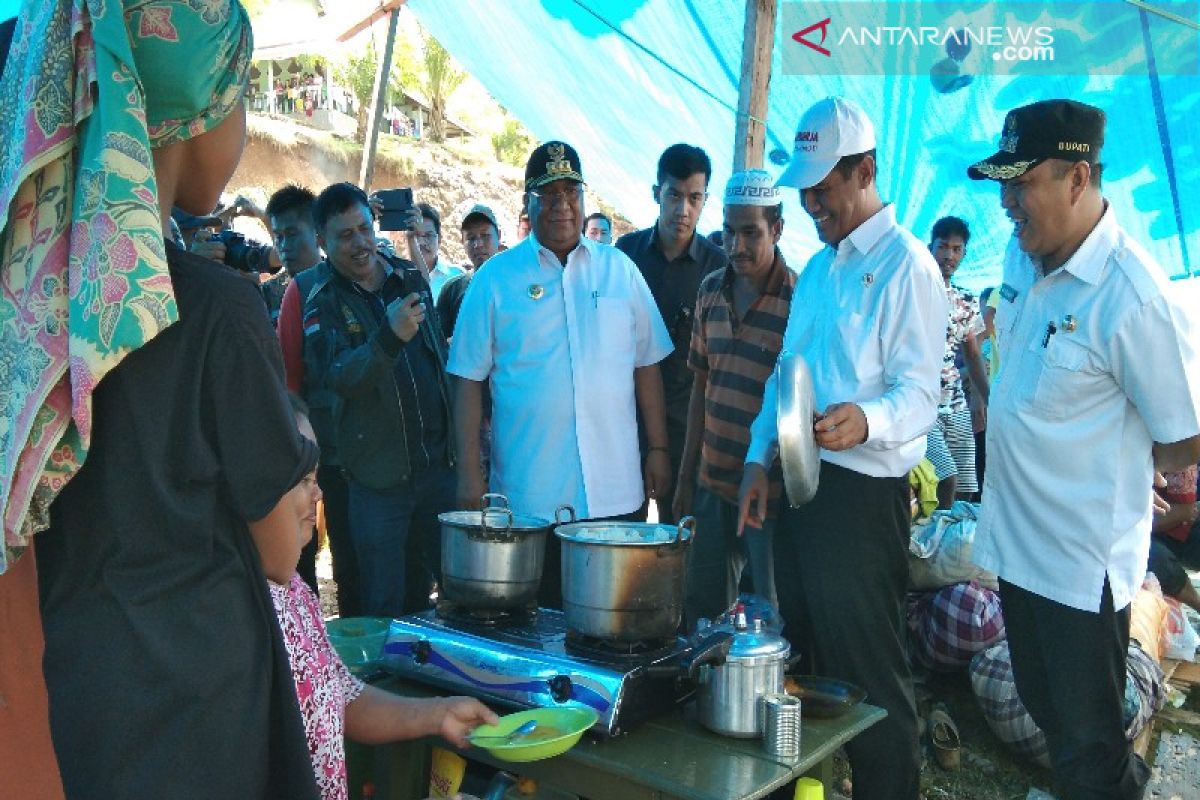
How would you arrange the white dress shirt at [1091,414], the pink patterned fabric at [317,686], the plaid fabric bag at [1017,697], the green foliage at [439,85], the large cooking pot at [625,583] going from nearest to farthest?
the pink patterned fabric at [317,686] < the large cooking pot at [625,583] < the white dress shirt at [1091,414] < the plaid fabric bag at [1017,697] < the green foliage at [439,85]

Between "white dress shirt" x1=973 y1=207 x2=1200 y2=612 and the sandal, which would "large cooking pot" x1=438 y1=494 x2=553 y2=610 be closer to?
"white dress shirt" x1=973 y1=207 x2=1200 y2=612

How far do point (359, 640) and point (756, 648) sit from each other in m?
1.09

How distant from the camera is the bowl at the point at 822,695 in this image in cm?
206

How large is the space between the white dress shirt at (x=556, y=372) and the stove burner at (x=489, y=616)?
913 mm

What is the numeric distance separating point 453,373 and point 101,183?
2.21 metres

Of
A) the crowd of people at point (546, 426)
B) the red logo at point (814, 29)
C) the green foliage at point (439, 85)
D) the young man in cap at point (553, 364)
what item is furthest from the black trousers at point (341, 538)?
the green foliage at point (439, 85)

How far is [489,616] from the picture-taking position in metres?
2.28

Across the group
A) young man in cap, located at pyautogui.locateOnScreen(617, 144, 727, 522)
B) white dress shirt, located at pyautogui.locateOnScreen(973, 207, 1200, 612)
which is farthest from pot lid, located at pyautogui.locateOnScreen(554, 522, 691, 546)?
young man in cap, located at pyautogui.locateOnScreen(617, 144, 727, 522)

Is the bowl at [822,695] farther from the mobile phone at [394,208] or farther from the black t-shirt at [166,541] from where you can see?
the mobile phone at [394,208]

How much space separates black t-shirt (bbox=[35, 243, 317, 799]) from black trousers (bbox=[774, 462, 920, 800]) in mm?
1694

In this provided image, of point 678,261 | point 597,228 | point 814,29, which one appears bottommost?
point 678,261

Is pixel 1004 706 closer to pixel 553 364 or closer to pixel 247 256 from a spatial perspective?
pixel 553 364

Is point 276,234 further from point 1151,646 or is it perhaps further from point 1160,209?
point 1160,209

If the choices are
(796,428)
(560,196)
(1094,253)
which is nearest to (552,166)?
(560,196)
